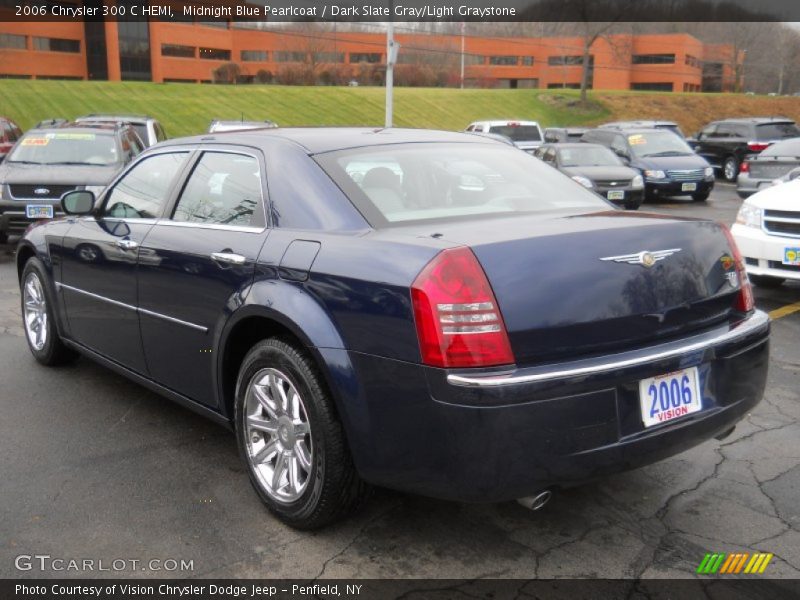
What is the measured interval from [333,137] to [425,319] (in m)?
1.53

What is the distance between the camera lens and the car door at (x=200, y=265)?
3689 mm

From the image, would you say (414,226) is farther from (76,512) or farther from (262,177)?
(76,512)

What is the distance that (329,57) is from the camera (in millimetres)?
64188

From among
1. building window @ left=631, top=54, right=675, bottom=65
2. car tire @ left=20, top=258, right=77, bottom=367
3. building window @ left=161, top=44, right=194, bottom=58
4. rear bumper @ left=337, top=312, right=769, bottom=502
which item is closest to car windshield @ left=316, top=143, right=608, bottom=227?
rear bumper @ left=337, top=312, right=769, bottom=502

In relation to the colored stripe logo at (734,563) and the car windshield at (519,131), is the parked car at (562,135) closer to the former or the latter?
the car windshield at (519,131)

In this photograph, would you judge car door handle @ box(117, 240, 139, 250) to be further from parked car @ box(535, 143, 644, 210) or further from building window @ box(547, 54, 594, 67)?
building window @ box(547, 54, 594, 67)

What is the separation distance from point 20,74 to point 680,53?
5471cm

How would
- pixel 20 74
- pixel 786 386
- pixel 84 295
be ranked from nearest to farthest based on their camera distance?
pixel 84 295, pixel 786 386, pixel 20 74

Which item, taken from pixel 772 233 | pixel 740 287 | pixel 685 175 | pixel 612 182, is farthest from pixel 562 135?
pixel 740 287

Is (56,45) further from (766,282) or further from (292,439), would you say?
(292,439)

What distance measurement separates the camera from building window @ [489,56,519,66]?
7856cm

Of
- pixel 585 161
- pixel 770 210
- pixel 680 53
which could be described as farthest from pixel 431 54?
pixel 770 210

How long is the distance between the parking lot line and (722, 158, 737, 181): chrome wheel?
17.5 m

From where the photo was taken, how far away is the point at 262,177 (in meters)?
3.81
